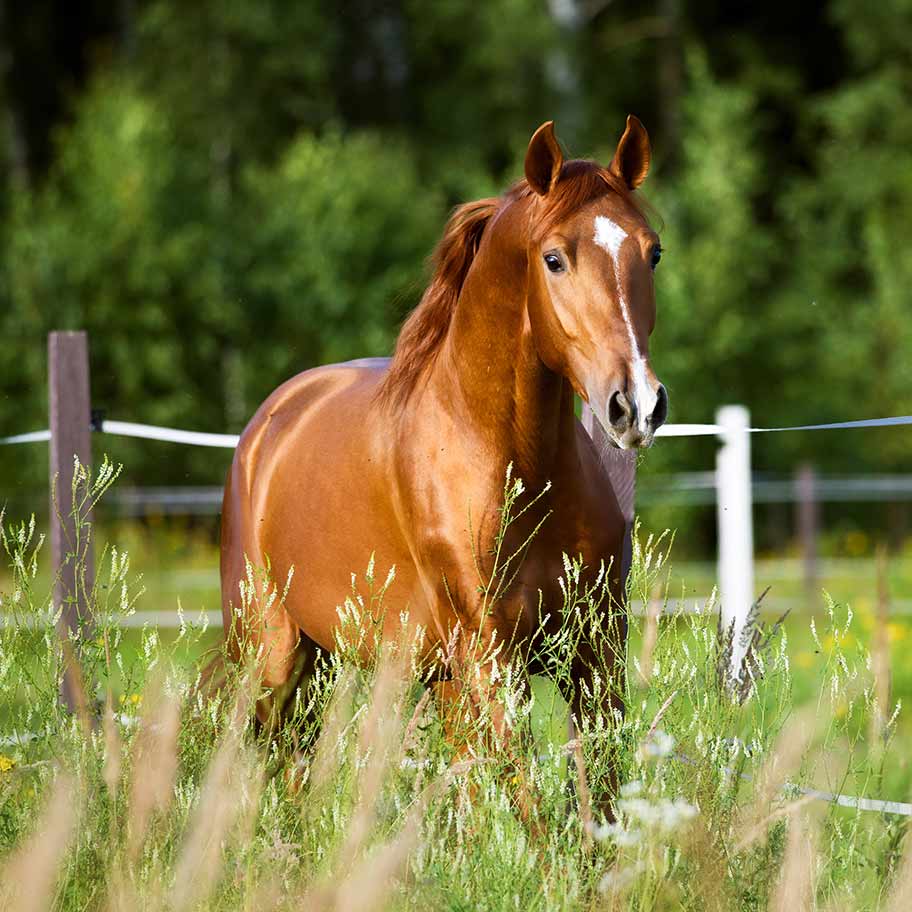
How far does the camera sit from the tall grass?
268cm

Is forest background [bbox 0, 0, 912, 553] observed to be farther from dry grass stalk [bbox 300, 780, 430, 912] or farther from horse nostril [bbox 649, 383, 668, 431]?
dry grass stalk [bbox 300, 780, 430, 912]

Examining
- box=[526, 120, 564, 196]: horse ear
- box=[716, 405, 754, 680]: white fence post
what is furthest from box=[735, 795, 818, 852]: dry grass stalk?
box=[716, 405, 754, 680]: white fence post

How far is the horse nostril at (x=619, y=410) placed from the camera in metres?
3.18

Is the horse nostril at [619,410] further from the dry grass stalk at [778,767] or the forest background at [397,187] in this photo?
the forest background at [397,187]

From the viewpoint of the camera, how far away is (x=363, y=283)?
1608 cm

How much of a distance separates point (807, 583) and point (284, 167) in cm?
758

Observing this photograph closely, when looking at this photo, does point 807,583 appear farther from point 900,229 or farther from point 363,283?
point 900,229

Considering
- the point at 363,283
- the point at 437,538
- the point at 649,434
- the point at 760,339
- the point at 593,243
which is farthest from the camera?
the point at 760,339

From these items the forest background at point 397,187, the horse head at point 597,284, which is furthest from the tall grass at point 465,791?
the forest background at point 397,187

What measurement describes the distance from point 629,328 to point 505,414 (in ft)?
1.71

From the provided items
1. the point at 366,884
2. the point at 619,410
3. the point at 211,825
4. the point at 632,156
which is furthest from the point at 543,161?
the point at 366,884

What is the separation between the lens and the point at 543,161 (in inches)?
141

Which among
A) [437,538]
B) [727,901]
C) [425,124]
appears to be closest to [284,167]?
[425,124]

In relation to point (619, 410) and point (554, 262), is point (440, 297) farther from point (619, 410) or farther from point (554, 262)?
point (619, 410)
